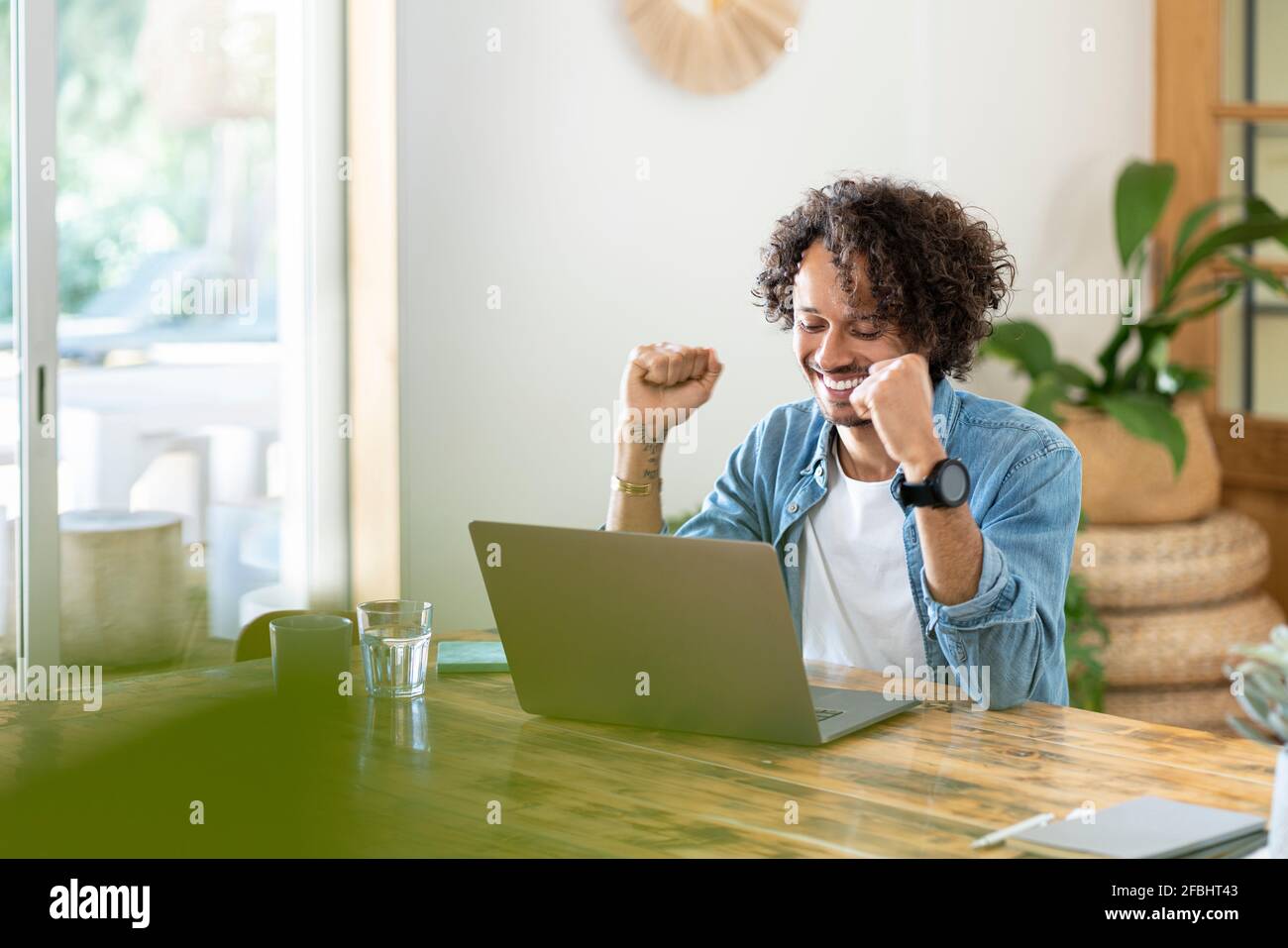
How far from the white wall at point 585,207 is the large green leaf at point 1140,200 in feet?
1.22

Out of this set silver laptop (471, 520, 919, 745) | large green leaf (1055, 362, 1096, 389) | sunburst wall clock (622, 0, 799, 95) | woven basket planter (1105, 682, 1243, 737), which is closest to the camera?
silver laptop (471, 520, 919, 745)

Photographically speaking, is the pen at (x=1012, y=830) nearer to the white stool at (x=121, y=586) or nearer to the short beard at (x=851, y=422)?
the short beard at (x=851, y=422)

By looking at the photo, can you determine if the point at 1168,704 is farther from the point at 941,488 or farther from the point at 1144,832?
the point at 1144,832

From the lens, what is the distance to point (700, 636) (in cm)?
137

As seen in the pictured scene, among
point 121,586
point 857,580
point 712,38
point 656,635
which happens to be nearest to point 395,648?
point 656,635

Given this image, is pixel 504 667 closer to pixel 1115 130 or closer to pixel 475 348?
pixel 475 348

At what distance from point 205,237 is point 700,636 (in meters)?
2.02

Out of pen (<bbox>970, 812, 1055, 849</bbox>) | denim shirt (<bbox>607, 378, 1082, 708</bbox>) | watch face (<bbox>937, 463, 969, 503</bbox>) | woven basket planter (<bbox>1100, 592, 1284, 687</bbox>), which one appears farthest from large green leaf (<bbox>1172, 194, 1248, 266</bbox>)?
pen (<bbox>970, 812, 1055, 849</bbox>)

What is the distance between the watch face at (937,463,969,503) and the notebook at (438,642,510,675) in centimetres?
53

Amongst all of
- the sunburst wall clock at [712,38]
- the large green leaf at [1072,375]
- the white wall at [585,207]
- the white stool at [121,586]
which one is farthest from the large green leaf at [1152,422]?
the white stool at [121,586]

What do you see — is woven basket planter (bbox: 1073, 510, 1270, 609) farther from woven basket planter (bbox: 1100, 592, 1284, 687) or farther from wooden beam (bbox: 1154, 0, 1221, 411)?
wooden beam (bbox: 1154, 0, 1221, 411)

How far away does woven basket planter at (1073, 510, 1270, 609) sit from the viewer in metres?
3.36
